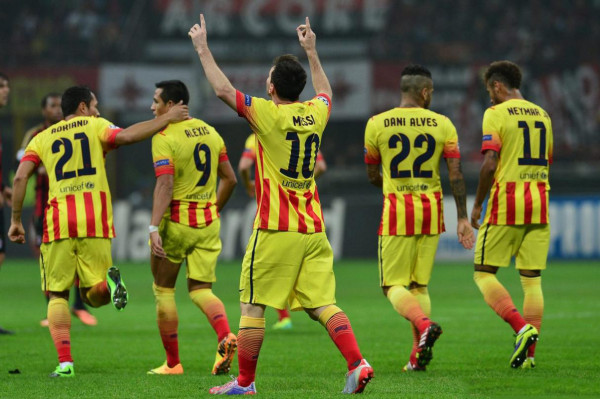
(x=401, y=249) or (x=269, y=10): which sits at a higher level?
(x=269, y=10)

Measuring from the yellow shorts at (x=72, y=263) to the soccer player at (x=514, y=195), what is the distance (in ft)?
9.23

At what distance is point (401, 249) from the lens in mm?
A: 7926

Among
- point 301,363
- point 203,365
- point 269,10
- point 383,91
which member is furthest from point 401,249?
point 269,10

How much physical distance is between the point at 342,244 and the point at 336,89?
7083mm

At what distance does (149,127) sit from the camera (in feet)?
24.0

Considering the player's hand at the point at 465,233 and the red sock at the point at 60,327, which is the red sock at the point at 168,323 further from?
the player's hand at the point at 465,233

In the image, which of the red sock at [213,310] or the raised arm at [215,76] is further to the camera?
the red sock at [213,310]

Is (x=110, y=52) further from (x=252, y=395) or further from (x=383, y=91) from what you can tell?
(x=252, y=395)

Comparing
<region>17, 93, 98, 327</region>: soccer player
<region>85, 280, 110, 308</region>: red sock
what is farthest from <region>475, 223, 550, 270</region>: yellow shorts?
<region>17, 93, 98, 327</region>: soccer player

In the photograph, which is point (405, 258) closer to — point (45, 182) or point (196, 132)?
point (196, 132)

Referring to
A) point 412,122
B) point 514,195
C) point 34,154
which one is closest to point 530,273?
point 514,195

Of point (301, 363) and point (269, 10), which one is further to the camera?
point (269, 10)

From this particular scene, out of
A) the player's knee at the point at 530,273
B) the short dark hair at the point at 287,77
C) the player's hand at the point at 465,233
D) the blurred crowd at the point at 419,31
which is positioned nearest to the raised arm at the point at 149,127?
the short dark hair at the point at 287,77

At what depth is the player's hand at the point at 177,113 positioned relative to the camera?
292 inches
